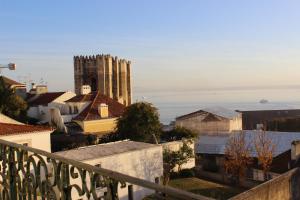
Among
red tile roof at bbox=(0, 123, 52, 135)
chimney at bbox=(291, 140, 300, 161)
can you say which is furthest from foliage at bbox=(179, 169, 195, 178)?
red tile roof at bbox=(0, 123, 52, 135)

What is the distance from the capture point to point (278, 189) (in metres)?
19.0

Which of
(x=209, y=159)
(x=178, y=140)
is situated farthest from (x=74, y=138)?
(x=209, y=159)

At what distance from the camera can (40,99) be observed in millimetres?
47719

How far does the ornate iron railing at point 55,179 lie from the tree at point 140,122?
85.1ft

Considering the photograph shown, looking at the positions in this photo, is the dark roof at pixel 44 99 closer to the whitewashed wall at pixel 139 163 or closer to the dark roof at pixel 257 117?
the whitewashed wall at pixel 139 163

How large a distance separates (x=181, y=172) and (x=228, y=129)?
13.9 meters

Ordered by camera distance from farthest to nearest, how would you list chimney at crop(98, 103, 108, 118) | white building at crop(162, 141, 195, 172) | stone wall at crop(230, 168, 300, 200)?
chimney at crop(98, 103, 108, 118) → white building at crop(162, 141, 195, 172) → stone wall at crop(230, 168, 300, 200)

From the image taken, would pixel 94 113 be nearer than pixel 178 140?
No

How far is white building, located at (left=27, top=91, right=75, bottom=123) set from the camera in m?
43.6

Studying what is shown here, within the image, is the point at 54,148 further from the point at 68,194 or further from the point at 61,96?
the point at 68,194

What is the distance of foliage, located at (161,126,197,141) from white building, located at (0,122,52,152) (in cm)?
1258

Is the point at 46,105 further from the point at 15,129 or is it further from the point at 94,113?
the point at 15,129

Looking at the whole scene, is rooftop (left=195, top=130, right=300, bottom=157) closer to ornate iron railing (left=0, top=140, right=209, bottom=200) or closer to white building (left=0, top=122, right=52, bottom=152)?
white building (left=0, top=122, right=52, bottom=152)

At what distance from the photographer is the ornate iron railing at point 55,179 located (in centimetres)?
236
